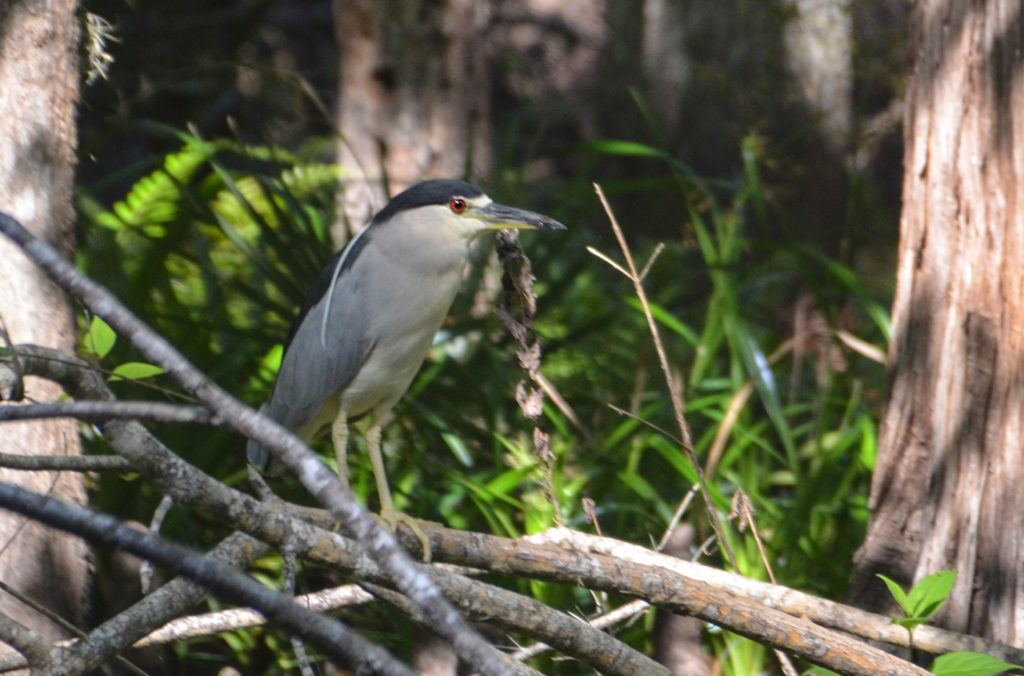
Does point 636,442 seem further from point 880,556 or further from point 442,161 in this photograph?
point 442,161

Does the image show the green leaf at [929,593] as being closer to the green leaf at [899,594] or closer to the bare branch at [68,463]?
the green leaf at [899,594]

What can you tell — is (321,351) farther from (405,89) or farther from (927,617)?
(405,89)

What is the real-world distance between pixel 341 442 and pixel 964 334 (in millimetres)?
1831

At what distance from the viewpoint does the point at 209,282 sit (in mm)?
4129

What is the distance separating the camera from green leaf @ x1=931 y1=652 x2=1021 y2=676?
195cm

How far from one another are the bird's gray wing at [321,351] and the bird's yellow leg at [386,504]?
0.20 m

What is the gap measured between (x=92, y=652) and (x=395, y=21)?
389cm

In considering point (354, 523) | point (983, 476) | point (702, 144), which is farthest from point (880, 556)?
point (702, 144)

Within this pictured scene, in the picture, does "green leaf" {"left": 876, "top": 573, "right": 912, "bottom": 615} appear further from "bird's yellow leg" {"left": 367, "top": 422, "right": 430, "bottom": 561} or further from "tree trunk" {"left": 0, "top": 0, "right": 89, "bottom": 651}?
"tree trunk" {"left": 0, "top": 0, "right": 89, "bottom": 651}

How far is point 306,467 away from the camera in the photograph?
1.23 metres

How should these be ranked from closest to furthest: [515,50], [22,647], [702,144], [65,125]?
[22,647] → [65,125] → [702,144] → [515,50]

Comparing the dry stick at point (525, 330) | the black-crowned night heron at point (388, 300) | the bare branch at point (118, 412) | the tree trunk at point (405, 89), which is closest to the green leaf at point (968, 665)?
the dry stick at point (525, 330)

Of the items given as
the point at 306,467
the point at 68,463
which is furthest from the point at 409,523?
the point at 306,467

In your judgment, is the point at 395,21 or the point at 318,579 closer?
the point at 318,579
